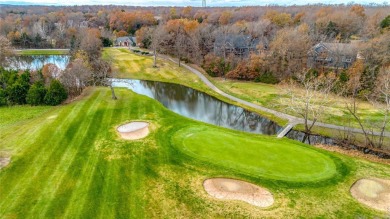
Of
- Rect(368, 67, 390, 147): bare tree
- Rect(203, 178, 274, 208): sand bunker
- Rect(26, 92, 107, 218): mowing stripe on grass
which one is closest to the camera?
Rect(26, 92, 107, 218): mowing stripe on grass

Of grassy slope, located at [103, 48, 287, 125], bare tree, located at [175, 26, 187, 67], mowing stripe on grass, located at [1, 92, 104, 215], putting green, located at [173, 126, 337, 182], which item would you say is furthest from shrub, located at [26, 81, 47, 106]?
bare tree, located at [175, 26, 187, 67]

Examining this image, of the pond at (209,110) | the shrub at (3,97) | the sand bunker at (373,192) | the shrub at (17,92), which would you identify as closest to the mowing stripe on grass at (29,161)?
the shrub at (17,92)

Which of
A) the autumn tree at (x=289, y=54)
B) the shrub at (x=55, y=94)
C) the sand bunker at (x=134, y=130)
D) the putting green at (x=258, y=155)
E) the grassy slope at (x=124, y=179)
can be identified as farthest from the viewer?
the autumn tree at (x=289, y=54)

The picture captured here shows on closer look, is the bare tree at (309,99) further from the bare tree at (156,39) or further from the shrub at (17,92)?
the shrub at (17,92)

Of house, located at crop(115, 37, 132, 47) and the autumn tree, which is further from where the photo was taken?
house, located at crop(115, 37, 132, 47)

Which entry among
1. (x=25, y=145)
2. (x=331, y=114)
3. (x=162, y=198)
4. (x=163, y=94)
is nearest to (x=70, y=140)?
(x=25, y=145)

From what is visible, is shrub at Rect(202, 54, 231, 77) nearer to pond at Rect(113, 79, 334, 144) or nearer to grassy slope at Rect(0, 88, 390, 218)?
pond at Rect(113, 79, 334, 144)

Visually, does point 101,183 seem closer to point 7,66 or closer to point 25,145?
point 25,145
